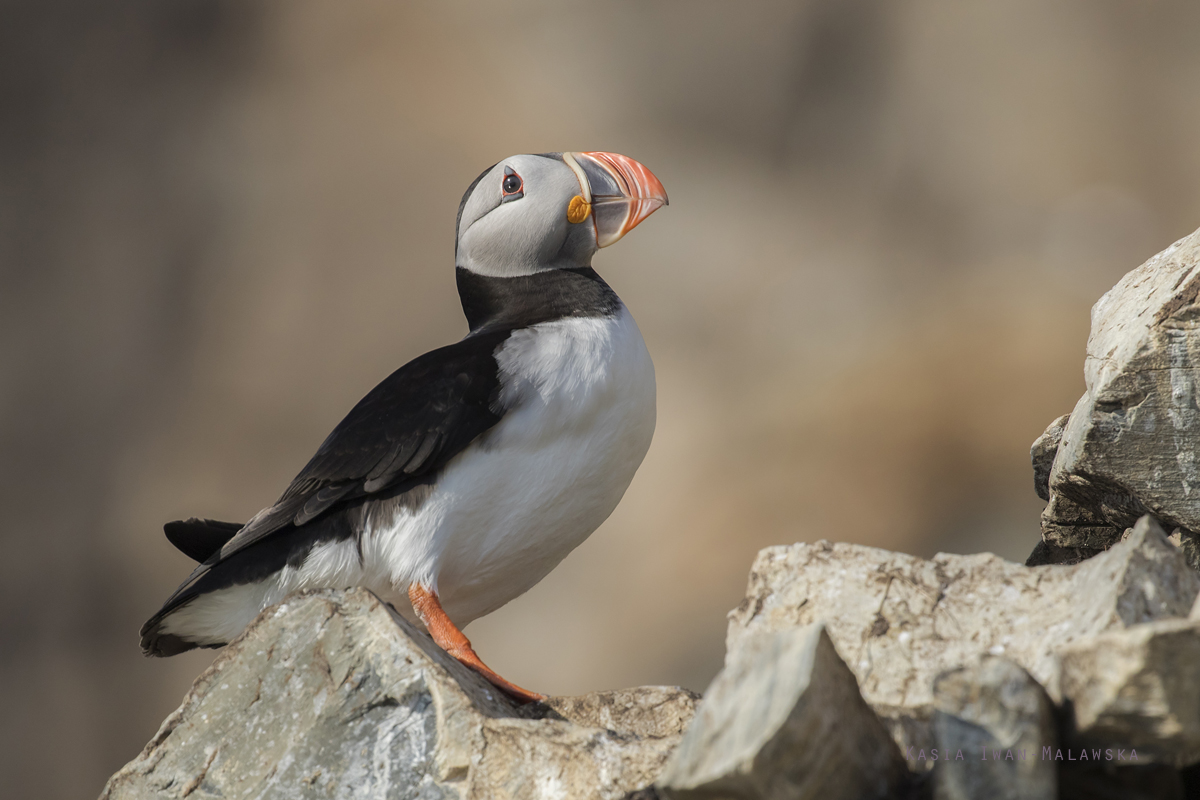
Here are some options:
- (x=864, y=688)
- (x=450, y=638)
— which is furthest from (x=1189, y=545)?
(x=450, y=638)

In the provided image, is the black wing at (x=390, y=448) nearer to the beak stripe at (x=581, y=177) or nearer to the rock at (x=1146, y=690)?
the beak stripe at (x=581, y=177)

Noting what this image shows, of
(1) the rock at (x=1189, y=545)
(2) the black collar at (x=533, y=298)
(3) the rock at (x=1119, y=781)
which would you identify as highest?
(2) the black collar at (x=533, y=298)

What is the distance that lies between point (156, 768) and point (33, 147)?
5.77 meters

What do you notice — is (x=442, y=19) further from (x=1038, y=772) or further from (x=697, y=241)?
(x=1038, y=772)

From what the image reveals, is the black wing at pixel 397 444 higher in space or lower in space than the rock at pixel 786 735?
higher

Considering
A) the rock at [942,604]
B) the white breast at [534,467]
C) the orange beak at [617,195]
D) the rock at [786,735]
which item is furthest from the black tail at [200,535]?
the rock at [786,735]

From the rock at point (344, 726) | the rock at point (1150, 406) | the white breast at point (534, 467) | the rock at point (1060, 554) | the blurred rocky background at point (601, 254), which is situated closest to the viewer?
the rock at point (344, 726)

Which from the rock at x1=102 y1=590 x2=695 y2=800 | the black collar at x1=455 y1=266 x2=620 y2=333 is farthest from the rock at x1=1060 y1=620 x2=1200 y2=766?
the black collar at x1=455 y1=266 x2=620 y2=333

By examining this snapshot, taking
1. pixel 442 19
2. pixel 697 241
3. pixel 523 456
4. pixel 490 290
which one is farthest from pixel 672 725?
pixel 442 19

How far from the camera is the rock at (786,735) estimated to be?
1.04 metres

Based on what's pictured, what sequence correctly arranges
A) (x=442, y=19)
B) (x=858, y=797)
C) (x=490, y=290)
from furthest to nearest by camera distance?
(x=442, y=19) → (x=490, y=290) → (x=858, y=797)

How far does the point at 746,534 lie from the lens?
5.44 metres

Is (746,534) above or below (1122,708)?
below

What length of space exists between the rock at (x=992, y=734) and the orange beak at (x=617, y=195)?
1.52m
